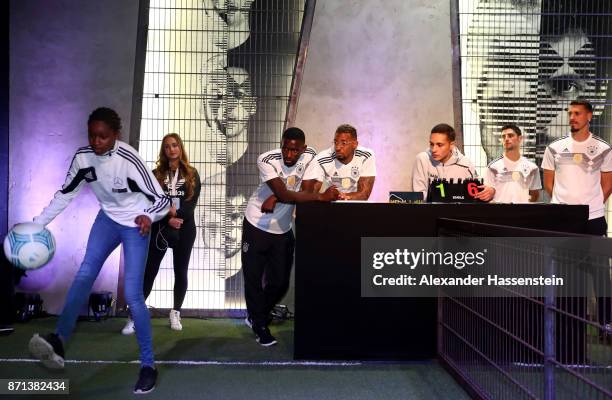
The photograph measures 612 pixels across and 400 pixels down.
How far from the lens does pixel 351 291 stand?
5.19 m

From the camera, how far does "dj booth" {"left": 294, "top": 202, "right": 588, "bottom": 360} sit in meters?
5.18

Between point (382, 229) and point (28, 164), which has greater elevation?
point (28, 164)

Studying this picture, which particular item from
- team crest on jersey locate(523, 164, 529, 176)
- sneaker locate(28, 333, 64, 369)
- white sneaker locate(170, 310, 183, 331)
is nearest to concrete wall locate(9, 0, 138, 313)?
white sneaker locate(170, 310, 183, 331)

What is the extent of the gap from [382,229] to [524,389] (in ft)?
6.06

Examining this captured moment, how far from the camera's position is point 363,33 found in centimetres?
755

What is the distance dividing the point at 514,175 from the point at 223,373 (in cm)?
359

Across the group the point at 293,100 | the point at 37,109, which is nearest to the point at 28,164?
the point at 37,109

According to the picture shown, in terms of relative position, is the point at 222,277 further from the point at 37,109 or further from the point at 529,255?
the point at 529,255

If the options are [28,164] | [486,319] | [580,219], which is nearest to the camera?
[486,319]

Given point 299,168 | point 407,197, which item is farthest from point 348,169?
point 407,197

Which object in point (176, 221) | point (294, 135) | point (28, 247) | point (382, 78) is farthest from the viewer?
point (382, 78)

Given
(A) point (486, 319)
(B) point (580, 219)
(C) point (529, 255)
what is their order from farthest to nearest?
1. (B) point (580, 219)
2. (A) point (486, 319)
3. (C) point (529, 255)

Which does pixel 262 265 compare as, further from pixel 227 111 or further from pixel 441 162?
pixel 227 111

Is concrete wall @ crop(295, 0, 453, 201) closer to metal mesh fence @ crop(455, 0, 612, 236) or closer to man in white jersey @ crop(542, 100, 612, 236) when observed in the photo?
metal mesh fence @ crop(455, 0, 612, 236)
